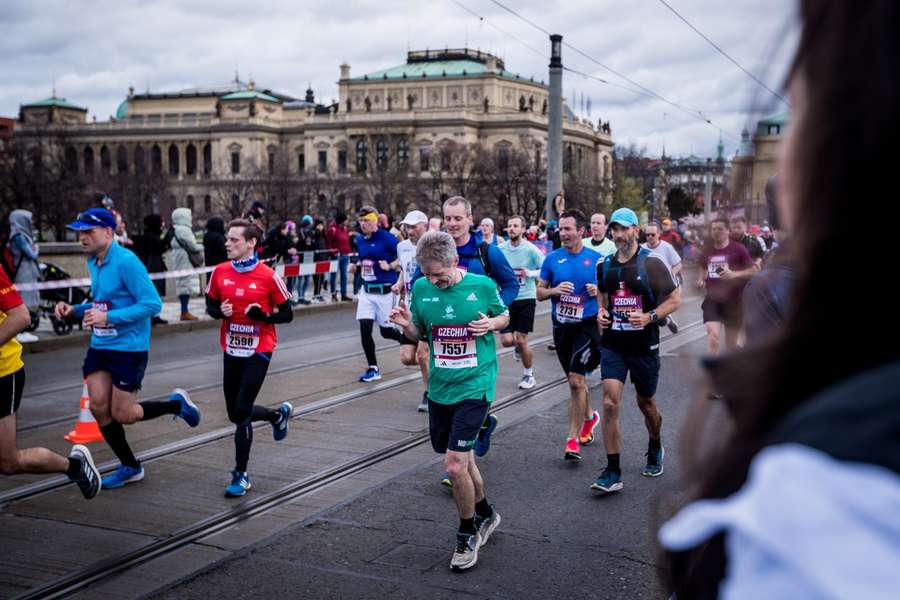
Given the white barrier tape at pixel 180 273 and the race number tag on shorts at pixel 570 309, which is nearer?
the race number tag on shorts at pixel 570 309

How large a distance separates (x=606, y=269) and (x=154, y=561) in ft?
13.4

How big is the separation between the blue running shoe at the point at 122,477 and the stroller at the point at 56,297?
9513 millimetres

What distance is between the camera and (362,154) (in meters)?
115

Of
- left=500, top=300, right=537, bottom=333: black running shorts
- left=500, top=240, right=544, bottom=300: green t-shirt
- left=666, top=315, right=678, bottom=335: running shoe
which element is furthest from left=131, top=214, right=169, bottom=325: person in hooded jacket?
left=666, top=315, right=678, bottom=335: running shoe

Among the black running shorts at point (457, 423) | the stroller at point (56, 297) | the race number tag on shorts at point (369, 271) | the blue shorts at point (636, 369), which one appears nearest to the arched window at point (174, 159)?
the stroller at point (56, 297)

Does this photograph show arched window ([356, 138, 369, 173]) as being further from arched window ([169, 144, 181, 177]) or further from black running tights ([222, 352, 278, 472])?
black running tights ([222, 352, 278, 472])

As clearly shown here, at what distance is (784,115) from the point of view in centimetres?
106

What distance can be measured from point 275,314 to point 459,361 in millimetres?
2046

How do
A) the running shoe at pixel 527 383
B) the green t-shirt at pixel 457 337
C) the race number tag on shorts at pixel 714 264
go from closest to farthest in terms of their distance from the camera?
the race number tag on shorts at pixel 714 264, the green t-shirt at pixel 457 337, the running shoe at pixel 527 383

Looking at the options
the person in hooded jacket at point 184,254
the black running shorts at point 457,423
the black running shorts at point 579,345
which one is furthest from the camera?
the person in hooded jacket at point 184,254

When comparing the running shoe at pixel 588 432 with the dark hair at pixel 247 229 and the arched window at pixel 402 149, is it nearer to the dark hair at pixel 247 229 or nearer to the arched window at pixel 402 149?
the dark hair at pixel 247 229

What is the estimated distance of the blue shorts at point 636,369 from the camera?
7.75 metres

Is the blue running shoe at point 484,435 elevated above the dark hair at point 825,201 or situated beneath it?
situated beneath

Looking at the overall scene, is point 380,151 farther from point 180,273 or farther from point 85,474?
point 85,474
